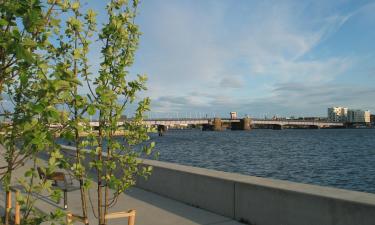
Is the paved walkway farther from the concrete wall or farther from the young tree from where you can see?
the young tree

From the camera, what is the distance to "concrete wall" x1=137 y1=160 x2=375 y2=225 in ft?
21.5

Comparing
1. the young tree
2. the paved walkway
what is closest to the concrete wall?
the paved walkway

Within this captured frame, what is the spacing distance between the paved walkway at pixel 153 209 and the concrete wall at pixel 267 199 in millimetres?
258

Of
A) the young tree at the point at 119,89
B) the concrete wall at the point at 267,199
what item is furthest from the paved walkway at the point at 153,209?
the young tree at the point at 119,89

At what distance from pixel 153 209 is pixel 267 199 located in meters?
2.81

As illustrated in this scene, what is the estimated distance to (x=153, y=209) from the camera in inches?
373

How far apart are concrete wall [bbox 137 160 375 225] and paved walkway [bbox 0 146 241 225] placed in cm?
26

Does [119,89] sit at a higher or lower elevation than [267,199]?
higher

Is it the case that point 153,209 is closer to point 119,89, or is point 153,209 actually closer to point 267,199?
point 267,199

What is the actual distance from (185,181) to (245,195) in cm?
216

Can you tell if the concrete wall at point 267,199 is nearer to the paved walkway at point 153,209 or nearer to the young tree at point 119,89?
the paved walkway at point 153,209

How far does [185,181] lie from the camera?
33.3ft

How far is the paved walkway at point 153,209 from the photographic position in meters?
8.34

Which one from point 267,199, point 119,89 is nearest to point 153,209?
point 267,199
